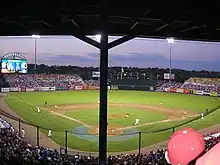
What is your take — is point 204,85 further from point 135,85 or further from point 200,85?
point 135,85

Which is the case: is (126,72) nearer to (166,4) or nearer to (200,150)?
(166,4)

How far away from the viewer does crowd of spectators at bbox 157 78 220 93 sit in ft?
184

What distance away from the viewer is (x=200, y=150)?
1.50 metres

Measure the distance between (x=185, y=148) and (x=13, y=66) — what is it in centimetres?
4388

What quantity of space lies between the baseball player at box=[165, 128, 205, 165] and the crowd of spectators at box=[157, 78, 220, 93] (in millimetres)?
54558

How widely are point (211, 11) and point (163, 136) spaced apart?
14.5 metres

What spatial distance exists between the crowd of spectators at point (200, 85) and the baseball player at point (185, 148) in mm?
54558

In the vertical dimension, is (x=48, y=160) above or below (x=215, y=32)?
below

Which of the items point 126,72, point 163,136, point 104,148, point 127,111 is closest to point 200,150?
point 104,148

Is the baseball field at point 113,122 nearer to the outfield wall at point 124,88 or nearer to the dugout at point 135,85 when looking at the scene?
the outfield wall at point 124,88

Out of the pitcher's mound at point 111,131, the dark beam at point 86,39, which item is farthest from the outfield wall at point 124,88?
the dark beam at point 86,39

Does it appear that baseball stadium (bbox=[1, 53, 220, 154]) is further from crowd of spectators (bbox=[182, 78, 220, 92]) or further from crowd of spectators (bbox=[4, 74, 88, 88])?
crowd of spectators (bbox=[4, 74, 88, 88])

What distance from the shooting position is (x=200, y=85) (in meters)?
59.5

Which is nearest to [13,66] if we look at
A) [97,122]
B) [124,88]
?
[97,122]
